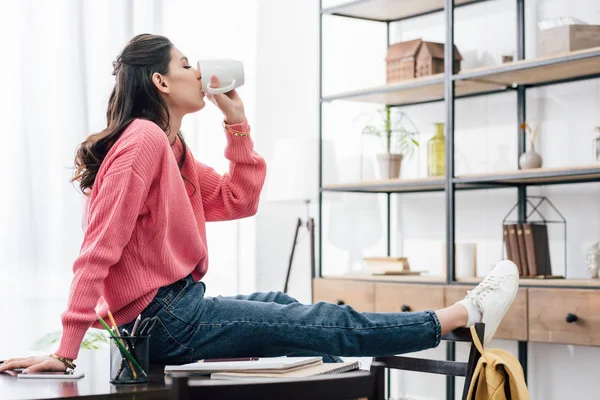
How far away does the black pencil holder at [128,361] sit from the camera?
1.29 m

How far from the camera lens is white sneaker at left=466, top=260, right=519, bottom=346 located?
6.19ft

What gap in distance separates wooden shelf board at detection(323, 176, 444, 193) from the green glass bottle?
0.31 ft

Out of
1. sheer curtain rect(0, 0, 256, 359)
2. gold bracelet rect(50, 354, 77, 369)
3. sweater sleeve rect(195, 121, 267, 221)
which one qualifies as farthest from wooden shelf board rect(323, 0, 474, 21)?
gold bracelet rect(50, 354, 77, 369)

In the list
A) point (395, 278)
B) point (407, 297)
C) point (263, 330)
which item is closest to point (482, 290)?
point (263, 330)

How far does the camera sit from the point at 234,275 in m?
4.28

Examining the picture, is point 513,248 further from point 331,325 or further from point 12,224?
point 12,224

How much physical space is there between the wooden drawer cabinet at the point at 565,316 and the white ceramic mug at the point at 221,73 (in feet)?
4.96


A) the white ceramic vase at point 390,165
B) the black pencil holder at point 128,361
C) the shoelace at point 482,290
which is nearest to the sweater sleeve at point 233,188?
the shoelace at point 482,290

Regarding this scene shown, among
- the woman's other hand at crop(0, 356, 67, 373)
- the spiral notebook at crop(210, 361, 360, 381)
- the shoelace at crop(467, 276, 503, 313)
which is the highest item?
the shoelace at crop(467, 276, 503, 313)

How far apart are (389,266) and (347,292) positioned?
21 cm

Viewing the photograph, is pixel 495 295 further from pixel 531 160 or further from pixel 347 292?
pixel 347 292

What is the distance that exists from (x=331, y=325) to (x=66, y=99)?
2282mm

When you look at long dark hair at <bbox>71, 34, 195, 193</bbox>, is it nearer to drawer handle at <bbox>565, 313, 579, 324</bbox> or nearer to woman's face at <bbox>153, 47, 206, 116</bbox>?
woman's face at <bbox>153, 47, 206, 116</bbox>

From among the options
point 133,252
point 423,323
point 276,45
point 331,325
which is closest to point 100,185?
point 133,252
